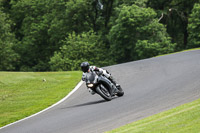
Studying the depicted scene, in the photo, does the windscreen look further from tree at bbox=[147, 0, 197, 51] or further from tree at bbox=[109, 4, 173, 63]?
tree at bbox=[147, 0, 197, 51]

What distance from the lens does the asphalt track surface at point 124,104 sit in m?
10.7

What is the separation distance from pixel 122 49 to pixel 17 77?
21.4 m

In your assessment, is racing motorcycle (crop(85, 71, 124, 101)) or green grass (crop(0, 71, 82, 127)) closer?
racing motorcycle (crop(85, 71, 124, 101))

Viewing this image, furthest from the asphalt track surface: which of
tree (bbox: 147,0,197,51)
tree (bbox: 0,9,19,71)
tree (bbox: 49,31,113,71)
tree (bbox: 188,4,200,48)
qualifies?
tree (bbox: 147,0,197,51)

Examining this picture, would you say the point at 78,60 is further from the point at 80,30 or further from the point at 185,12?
the point at 185,12

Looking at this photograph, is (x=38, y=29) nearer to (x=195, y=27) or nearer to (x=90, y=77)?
(x=195, y=27)

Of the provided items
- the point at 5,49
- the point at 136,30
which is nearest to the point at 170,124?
the point at 136,30

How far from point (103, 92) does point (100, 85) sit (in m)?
0.28

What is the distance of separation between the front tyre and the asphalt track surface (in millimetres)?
176

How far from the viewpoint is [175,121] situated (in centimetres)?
827

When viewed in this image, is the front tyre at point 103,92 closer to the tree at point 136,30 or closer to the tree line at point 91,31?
the tree line at point 91,31

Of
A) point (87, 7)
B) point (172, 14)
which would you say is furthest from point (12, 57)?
point (172, 14)

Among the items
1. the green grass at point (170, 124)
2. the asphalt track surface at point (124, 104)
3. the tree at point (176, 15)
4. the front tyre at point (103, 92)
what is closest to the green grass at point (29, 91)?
the asphalt track surface at point (124, 104)

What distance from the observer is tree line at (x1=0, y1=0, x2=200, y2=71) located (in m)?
41.9
